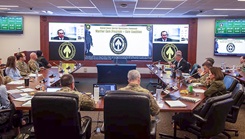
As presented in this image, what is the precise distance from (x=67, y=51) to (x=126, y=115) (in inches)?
329

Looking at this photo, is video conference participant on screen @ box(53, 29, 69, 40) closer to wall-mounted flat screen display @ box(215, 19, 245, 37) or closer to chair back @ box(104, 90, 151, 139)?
wall-mounted flat screen display @ box(215, 19, 245, 37)

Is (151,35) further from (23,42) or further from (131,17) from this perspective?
(23,42)

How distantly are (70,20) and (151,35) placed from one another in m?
3.21

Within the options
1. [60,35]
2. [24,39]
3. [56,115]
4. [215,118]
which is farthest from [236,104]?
[24,39]

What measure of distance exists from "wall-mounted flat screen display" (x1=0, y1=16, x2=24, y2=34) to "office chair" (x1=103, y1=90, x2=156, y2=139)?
8533 millimetres

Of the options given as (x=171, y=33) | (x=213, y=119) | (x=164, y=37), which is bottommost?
(x=213, y=119)

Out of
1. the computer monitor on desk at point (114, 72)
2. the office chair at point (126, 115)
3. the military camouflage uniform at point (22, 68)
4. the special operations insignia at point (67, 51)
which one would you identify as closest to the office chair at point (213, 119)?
the office chair at point (126, 115)

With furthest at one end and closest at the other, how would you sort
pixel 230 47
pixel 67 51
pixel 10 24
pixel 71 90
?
pixel 67 51 < pixel 230 47 < pixel 10 24 < pixel 71 90

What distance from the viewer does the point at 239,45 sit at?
33.7 feet

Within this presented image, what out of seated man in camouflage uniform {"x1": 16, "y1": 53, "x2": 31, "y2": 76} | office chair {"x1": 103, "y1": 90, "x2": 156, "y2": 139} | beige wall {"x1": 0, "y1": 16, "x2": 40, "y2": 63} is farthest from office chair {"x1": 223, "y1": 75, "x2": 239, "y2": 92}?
beige wall {"x1": 0, "y1": 16, "x2": 40, "y2": 63}

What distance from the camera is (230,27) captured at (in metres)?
10.2

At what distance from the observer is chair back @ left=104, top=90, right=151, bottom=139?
256 centimetres

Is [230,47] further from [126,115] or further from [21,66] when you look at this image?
[126,115]

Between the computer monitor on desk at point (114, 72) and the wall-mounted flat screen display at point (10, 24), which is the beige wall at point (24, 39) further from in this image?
the computer monitor on desk at point (114, 72)
